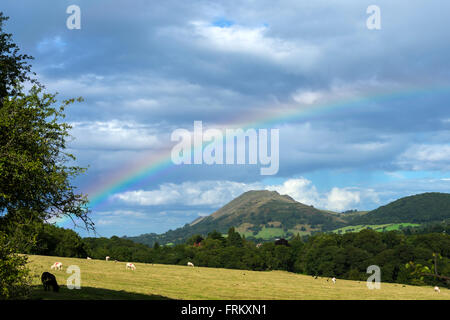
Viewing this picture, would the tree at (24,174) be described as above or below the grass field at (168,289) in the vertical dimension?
above

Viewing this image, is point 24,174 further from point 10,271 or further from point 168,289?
point 168,289

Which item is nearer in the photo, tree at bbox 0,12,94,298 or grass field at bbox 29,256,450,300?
tree at bbox 0,12,94,298

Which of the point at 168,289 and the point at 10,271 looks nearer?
the point at 10,271

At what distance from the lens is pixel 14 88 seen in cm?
2981

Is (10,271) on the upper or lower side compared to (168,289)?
upper

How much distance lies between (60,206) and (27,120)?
5.80 metres

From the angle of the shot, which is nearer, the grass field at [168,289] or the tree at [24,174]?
the tree at [24,174]

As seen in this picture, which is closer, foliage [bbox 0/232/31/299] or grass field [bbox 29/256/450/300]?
foliage [bbox 0/232/31/299]

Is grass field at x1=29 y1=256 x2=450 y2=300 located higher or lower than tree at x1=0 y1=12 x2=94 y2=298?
lower

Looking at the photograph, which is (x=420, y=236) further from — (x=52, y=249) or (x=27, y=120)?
(x=27, y=120)

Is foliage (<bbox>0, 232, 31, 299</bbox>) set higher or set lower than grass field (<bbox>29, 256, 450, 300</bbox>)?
higher

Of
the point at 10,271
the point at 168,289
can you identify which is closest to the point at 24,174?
the point at 10,271
